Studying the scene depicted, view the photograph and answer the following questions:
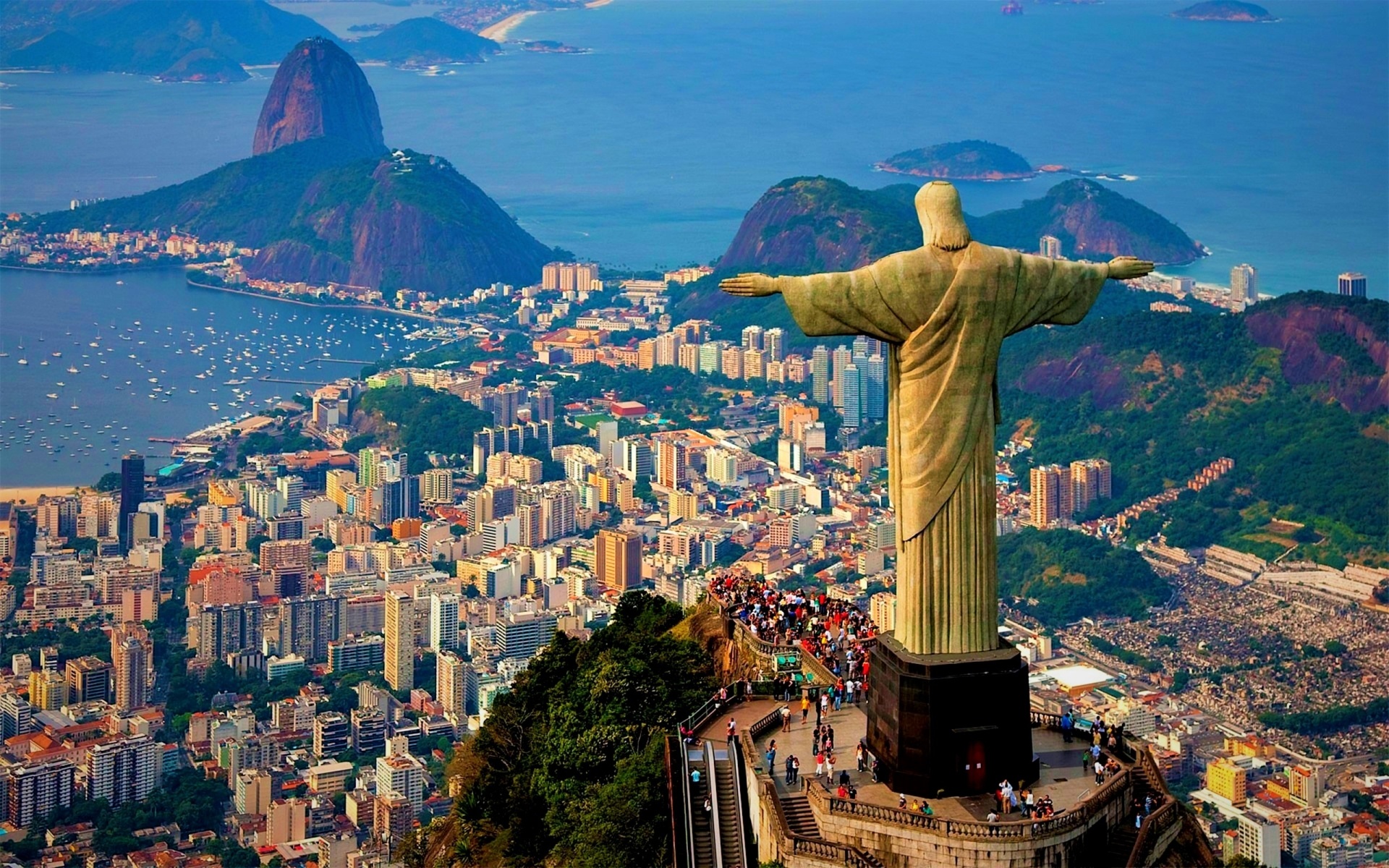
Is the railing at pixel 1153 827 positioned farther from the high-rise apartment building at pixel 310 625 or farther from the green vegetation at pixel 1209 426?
the green vegetation at pixel 1209 426

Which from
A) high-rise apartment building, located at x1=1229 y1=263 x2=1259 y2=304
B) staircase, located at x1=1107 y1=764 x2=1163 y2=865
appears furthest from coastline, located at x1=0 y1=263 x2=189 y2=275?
staircase, located at x1=1107 y1=764 x2=1163 y2=865

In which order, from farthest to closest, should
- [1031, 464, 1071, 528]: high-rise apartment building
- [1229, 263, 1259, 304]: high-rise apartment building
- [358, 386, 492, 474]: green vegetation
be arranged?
[1229, 263, 1259, 304]: high-rise apartment building
[358, 386, 492, 474]: green vegetation
[1031, 464, 1071, 528]: high-rise apartment building

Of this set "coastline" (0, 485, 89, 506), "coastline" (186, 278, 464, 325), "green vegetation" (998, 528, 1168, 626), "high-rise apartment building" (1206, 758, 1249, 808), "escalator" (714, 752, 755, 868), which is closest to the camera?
"escalator" (714, 752, 755, 868)

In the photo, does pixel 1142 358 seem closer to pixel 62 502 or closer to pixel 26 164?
pixel 62 502

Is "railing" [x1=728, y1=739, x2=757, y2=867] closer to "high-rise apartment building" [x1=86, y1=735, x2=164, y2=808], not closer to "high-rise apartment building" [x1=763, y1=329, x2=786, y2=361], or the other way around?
"high-rise apartment building" [x1=86, y1=735, x2=164, y2=808]

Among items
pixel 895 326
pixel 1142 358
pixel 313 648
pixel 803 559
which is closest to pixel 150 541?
pixel 313 648

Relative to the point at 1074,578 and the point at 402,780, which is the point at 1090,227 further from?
the point at 402,780
